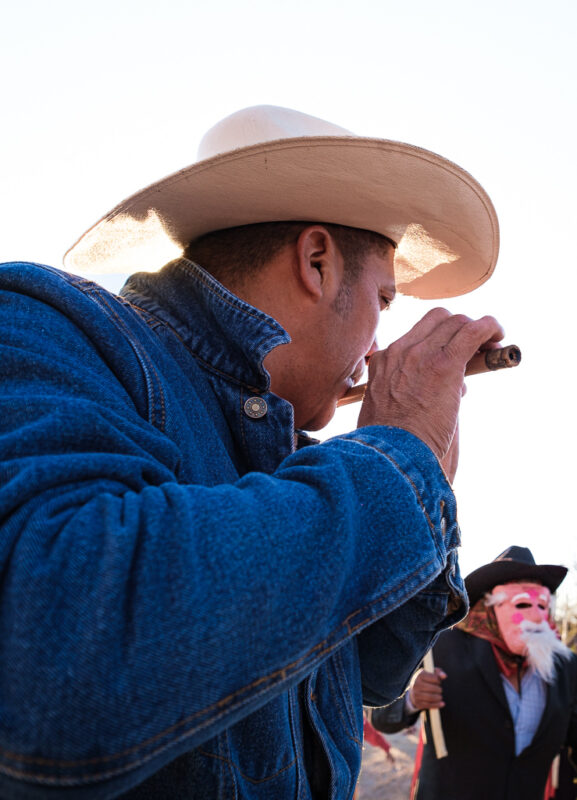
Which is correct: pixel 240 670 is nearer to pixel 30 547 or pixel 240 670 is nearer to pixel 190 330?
pixel 30 547

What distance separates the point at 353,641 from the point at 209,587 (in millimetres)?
959

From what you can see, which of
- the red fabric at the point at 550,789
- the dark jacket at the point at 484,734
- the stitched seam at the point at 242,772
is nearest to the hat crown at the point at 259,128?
the stitched seam at the point at 242,772

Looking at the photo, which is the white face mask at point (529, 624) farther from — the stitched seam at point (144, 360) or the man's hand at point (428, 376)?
the stitched seam at point (144, 360)

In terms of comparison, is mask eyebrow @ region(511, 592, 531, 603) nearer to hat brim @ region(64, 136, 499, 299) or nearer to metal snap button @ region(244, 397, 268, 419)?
hat brim @ region(64, 136, 499, 299)

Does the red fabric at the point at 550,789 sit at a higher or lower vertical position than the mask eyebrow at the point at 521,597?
lower

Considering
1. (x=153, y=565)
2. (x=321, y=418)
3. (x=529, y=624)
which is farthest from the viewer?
(x=529, y=624)

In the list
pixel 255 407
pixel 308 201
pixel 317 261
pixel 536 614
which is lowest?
pixel 536 614

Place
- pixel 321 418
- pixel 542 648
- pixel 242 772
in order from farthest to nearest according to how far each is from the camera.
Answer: pixel 542 648 < pixel 321 418 < pixel 242 772

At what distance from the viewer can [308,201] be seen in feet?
5.80

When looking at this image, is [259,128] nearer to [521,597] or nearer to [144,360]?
[144,360]

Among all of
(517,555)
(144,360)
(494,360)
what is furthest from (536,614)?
(144,360)

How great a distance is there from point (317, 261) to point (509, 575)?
13.5 feet

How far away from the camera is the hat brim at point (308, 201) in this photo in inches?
64.9

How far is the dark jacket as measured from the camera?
4.10 metres
